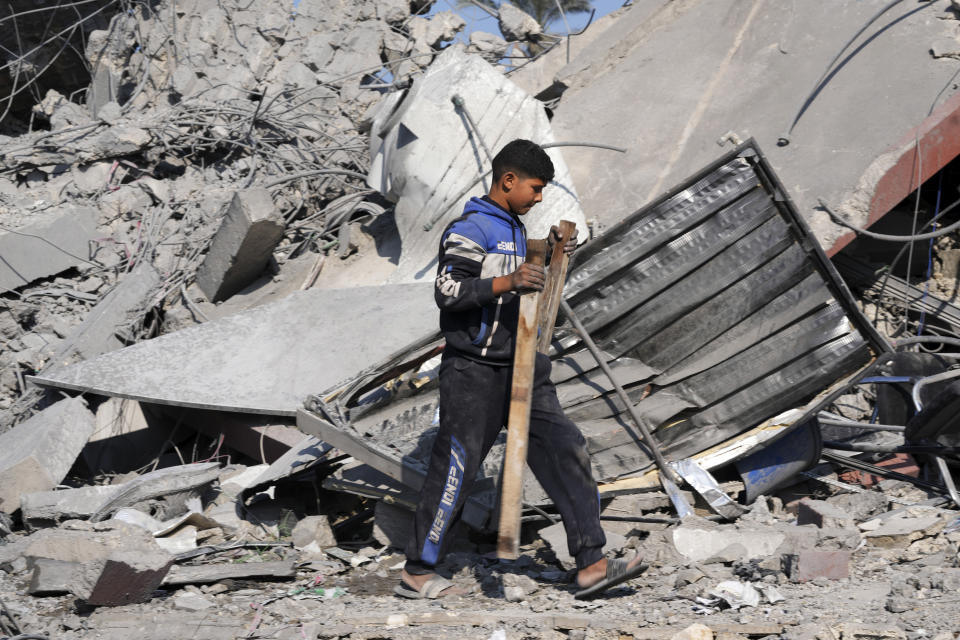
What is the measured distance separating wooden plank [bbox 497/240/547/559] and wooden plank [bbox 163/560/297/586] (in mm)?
1091

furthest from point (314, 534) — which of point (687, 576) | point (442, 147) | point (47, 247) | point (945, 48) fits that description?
point (945, 48)

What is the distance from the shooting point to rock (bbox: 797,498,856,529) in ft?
12.3

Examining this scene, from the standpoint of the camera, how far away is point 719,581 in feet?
11.1

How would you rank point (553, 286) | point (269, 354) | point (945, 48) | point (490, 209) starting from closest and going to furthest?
point (490, 209)
point (553, 286)
point (269, 354)
point (945, 48)

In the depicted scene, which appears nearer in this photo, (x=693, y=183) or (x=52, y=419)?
(x=693, y=183)

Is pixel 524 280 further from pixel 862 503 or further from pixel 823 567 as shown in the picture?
pixel 862 503

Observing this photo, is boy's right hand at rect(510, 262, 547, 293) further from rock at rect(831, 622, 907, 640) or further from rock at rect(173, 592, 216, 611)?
rock at rect(173, 592, 216, 611)

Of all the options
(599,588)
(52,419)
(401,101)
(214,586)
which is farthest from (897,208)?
(52,419)

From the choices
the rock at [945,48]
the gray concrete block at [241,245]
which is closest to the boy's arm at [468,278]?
the gray concrete block at [241,245]

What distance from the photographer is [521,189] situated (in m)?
3.29

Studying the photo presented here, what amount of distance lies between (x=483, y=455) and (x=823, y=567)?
4.11 ft

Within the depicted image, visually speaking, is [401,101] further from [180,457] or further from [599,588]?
[599,588]

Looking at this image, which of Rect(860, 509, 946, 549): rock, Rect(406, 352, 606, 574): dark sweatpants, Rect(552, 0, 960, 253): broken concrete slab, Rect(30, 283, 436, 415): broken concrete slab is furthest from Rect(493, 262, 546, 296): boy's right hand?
Rect(552, 0, 960, 253): broken concrete slab

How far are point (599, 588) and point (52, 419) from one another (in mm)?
3485
